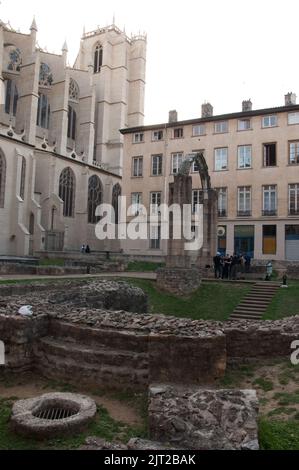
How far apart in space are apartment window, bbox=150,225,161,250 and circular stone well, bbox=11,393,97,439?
3435cm

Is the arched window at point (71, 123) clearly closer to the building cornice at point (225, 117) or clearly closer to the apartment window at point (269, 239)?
the building cornice at point (225, 117)

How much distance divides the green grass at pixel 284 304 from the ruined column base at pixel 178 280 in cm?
415

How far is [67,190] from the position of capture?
160 ft

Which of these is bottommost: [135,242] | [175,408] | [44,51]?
[175,408]

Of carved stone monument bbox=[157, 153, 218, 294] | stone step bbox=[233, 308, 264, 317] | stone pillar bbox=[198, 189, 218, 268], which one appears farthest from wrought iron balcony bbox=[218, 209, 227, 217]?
stone step bbox=[233, 308, 264, 317]

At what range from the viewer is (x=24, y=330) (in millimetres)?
8148

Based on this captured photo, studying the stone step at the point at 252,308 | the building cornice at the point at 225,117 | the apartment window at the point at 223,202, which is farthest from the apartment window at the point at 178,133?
the stone step at the point at 252,308
